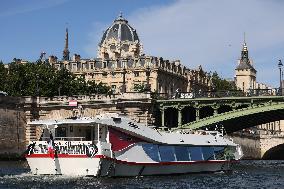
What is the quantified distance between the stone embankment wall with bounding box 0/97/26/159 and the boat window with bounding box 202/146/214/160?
109 feet

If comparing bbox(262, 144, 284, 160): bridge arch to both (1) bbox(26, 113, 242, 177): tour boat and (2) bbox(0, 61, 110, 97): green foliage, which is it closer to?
(2) bbox(0, 61, 110, 97): green foliage

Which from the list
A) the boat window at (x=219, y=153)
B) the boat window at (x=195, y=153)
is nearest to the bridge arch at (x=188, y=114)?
the boat window at (x=219, y=153)

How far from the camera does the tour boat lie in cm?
4984

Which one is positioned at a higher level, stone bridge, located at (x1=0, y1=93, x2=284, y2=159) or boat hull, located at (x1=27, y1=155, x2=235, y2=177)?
stone bridge, located at (x1=0, y1=93, x2=284, y2=159)

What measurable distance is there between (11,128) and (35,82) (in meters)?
12.8

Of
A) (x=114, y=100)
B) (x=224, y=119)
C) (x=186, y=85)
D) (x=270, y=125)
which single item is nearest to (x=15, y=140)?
(x=114, y=100)

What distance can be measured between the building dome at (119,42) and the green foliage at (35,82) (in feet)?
136

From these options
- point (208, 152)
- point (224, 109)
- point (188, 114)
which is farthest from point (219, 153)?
point (188, 114)

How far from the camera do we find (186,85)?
5940 inches

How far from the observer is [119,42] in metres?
151

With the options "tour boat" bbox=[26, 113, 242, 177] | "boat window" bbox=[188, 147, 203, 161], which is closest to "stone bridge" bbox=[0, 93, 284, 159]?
"boat window" bbox=[188, 147, 203, 161]

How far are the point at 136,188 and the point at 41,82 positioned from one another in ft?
195

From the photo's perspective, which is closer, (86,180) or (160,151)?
(86,180)

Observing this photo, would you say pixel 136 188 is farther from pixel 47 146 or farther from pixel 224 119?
pixel 224 119
